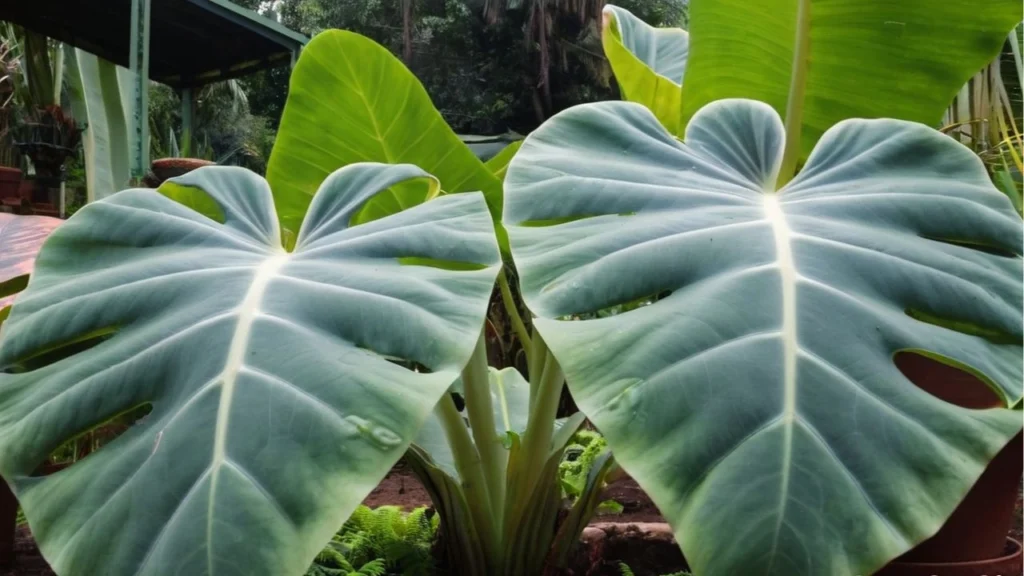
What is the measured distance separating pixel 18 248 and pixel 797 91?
1.23 meters

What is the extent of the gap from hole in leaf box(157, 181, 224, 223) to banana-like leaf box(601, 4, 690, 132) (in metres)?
0.73

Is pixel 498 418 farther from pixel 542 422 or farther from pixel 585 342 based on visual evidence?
pixel 585 342

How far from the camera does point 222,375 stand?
0.53 meters

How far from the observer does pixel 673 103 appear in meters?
1.32

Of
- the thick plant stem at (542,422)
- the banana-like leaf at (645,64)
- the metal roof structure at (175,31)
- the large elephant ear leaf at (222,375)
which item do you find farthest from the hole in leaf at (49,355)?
the metal roof structure at (175,31)

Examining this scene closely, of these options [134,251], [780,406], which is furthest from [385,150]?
[780,406]

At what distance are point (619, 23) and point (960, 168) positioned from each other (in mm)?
965

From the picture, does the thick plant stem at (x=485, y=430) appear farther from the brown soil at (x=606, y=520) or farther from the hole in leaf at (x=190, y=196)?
the hole in leaf at (x=190, y=196)

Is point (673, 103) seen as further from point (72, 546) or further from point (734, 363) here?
point (72, 546)

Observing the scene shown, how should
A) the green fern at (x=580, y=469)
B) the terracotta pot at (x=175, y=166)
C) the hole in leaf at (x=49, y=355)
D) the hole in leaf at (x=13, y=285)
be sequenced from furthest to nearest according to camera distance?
the terracotta pot at (x=175, y=166) < the green fern at (x=580, y=469) < the hole in leaf at (x=13, y=285) < the hole in leaf at (x=49, y=355)

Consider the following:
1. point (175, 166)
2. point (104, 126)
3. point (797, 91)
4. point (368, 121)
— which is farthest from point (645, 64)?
point (104, 126)

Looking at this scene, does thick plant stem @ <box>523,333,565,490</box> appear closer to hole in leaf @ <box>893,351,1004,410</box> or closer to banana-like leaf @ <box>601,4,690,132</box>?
hole in leaf @ <box>893,351,1004,410</box>

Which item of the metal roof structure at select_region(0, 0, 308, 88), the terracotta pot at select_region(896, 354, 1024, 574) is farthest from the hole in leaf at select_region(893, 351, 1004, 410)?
the metal roof structure at select_region(0, 0, 308, 88)

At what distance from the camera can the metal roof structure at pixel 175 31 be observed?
12.0 ft
